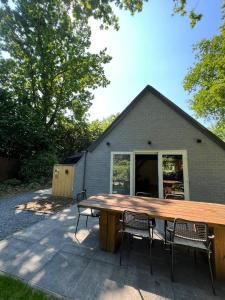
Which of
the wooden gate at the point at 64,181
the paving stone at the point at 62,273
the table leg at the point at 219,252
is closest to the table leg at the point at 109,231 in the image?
the paving stone at the point at 62,273

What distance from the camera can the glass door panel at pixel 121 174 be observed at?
766 centimetres

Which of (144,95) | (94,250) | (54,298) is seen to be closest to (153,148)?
(144,95)

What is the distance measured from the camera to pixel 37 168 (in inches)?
485

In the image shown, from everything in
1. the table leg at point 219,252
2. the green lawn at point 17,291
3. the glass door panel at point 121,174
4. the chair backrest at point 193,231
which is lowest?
the green lawn at point 17,291

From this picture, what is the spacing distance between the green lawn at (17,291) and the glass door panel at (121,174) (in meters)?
5.48

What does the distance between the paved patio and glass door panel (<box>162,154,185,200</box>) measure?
3436 millimetres

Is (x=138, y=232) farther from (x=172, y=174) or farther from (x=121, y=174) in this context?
(x=121, y=174)

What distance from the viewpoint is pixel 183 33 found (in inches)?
308

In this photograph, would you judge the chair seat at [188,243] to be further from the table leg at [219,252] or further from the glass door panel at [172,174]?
the glass door panel at [172,174]

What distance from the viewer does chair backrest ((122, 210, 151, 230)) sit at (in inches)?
123

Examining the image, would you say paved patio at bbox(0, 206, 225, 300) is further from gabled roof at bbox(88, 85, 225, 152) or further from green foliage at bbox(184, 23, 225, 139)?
green foliage at bbox(184, 23, 225, 139)

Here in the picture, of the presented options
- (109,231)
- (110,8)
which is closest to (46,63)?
(110,8)

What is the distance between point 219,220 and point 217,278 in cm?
99

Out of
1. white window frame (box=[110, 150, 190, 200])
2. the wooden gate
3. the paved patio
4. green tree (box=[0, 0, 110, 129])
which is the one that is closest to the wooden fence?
green tree (box=[0, 0, 110, 129])
